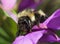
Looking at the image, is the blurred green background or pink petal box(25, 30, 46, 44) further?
the blurred green background

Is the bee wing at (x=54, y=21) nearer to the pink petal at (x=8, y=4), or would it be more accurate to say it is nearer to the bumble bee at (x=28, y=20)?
the bumble bee at (x=28, y=20)

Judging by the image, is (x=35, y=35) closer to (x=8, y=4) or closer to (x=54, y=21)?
(x=54, y=21)

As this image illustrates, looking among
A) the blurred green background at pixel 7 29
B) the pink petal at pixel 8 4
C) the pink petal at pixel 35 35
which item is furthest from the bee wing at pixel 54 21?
the pink petal at pixel 8 4

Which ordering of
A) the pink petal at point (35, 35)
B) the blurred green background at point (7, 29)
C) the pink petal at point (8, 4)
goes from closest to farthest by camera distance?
1. the pink petal at point (35, 35)
2. the blurred green background at point (7, 29)
3. the pink petal at point (8, 4)

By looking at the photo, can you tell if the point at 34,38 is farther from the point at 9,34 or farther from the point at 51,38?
the point at 9,34

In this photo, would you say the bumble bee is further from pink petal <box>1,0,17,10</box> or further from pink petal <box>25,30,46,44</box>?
pink petal <box>1,0,17,10</box>

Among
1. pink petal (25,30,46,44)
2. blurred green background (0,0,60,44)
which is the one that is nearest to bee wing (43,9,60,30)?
pink petal (25,30,46,44)
